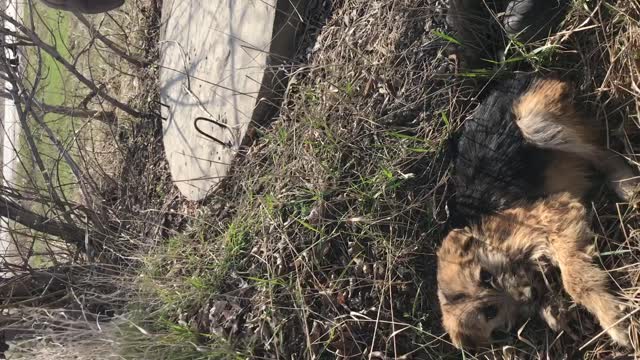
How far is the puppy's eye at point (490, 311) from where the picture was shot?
2605 mm

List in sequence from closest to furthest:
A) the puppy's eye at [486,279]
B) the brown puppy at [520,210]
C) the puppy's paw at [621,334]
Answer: the puppy's paw at [621,334] → the brown puppy at [520,210] → the puppy's eye at [486,279]

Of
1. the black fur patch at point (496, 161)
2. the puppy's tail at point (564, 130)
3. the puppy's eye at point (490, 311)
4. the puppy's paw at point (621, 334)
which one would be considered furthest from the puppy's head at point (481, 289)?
the puppy's tail at point (564, 130)

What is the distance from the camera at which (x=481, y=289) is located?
8.47 ft

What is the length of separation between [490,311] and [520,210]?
1.42 ft

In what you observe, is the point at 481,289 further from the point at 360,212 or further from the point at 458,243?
the point at 360,212

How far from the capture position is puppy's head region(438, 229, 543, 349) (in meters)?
2.57

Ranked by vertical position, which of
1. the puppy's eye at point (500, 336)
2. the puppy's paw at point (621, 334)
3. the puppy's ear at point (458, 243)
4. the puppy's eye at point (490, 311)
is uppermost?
the puppy's ear at point (458, 243)

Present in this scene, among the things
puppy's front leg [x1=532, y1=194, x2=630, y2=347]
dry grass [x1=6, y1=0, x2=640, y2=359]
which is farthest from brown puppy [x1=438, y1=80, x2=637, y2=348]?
dry grass [x1=6, y1=0, x2=640, y2=359]

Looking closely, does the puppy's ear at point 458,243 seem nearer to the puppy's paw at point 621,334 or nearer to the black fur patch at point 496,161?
the black fur patch at point 496,161

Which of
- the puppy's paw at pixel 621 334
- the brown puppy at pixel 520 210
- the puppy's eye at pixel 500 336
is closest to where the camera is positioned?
the puppy's paw at pixel 621 334

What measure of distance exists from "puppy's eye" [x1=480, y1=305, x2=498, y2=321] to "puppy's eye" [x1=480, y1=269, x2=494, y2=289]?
0.29 ft

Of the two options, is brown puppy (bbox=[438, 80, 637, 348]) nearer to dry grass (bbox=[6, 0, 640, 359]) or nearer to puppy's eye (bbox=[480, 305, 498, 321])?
puppy's eye (bbox=[480, 305, 498, 321])

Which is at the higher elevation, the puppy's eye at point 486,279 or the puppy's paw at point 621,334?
the puppy's eye at point 486,279

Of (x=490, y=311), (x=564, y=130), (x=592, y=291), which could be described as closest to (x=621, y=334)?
(x=592, y=291)
